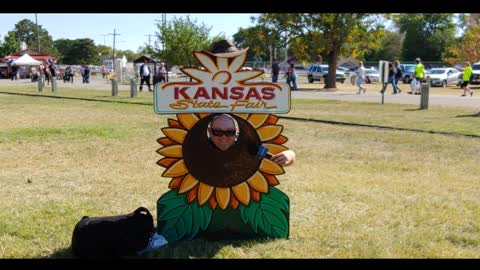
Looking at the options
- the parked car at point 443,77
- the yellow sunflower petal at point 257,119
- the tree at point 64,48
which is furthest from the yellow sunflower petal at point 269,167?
the tree at point 64,48

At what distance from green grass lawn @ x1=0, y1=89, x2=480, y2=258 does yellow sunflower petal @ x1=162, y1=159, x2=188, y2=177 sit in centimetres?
60

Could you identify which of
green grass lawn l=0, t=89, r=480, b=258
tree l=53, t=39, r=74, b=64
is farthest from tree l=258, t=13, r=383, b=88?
tree l=53, t=39, r=74, b=64

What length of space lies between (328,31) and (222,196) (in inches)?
1085

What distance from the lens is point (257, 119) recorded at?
4422 millimetres

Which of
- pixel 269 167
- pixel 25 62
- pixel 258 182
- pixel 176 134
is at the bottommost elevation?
pixel 258 182

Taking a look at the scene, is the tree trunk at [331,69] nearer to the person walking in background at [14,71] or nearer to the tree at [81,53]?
the person walking in background at [14,71]

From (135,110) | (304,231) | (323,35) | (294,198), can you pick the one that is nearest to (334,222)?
(304,231)

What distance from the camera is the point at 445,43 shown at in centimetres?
8094

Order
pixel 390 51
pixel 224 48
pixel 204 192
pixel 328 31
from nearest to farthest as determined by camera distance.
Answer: pixel 204 192 → pixel 224 48 → pixel 328 31 → pixel 390 51

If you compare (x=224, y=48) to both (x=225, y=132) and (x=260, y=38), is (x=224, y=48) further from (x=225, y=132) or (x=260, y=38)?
(x=260, y=38)

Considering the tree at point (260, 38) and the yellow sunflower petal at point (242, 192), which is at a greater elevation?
the tree at point (260, 38)

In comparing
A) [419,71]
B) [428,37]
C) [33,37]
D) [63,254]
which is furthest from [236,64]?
[33,37]

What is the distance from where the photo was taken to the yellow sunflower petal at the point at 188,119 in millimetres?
4406
